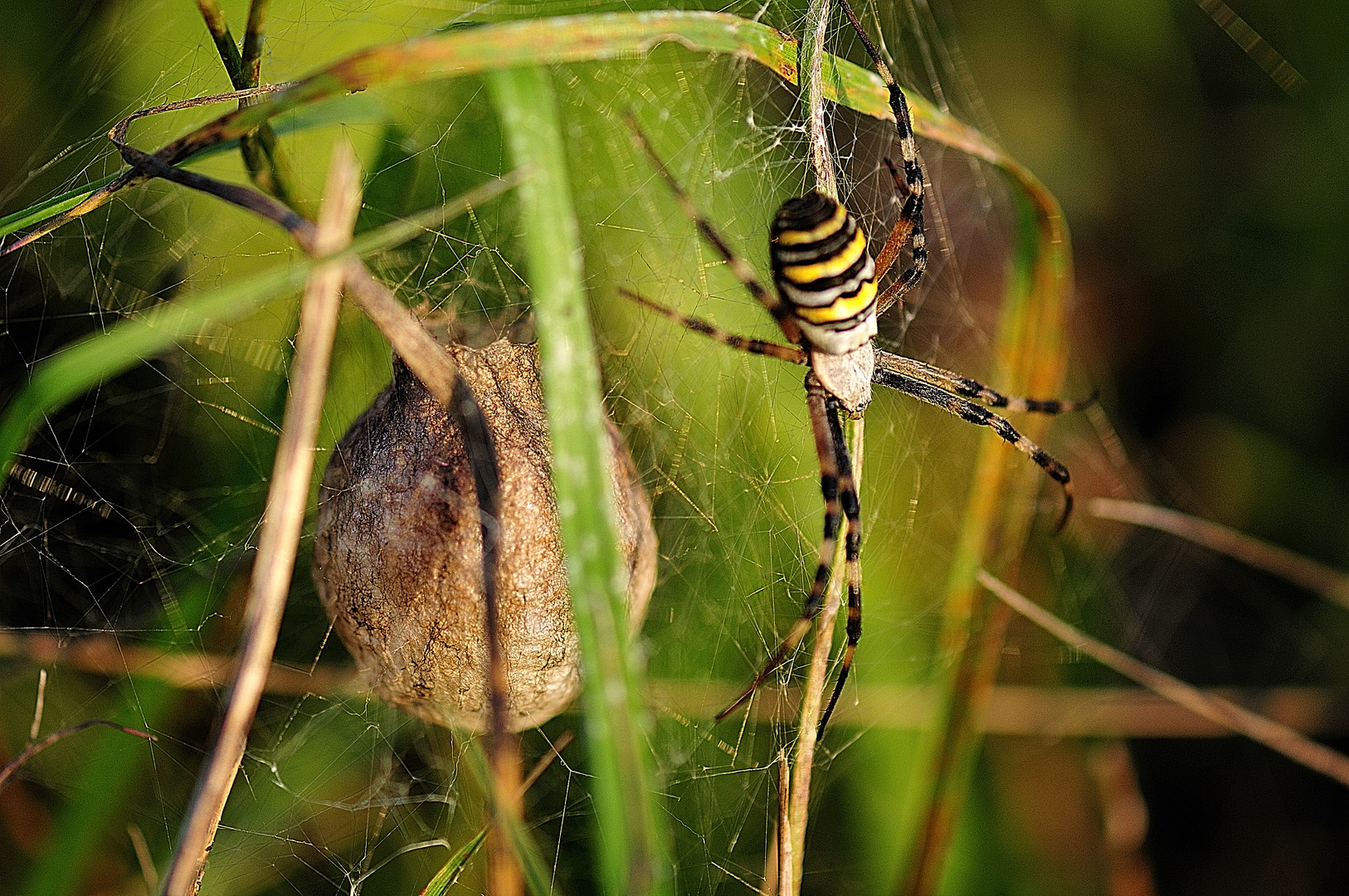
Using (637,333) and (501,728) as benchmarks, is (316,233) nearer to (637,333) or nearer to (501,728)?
(501,728)

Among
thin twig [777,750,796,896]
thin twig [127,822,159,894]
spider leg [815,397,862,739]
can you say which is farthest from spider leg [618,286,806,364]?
thin twig [127,822,159,894]

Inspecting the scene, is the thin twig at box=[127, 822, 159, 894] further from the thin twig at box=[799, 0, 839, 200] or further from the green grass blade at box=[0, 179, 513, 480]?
the thin twig at box=[799, 0, 839, 200]

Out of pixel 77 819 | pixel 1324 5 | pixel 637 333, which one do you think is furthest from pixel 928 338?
pixel 77 819

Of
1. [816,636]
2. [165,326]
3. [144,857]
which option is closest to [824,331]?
[816,636]

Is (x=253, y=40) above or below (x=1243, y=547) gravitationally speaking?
above

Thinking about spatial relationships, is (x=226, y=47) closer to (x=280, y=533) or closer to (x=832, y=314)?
(x=280, y=533)

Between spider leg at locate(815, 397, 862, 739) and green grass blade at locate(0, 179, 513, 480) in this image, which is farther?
spider leg at locate(815, 397, 862, 739)
